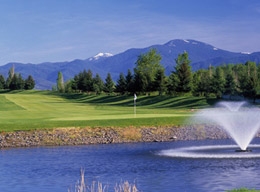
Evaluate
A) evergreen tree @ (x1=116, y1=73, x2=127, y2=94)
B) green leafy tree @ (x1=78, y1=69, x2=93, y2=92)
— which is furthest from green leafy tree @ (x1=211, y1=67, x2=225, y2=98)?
green leafy tree @ (x1=78, y1=69, x2=93, y2=92)

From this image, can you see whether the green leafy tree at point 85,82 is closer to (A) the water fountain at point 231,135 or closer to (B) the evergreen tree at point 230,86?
(B) the evergreen tree at point 230,86

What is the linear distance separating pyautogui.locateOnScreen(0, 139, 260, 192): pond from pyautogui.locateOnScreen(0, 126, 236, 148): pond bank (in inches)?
92.0

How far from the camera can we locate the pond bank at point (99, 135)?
41469mm

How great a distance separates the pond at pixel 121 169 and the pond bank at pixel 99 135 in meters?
2.34

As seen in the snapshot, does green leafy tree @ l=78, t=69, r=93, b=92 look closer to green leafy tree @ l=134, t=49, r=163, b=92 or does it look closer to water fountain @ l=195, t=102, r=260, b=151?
green leafy tree @ l=134, t=49, r=163, b=92

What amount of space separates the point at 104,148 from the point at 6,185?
1497cm

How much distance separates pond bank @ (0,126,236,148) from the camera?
41.5 m

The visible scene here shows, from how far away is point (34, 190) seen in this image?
22.9 m

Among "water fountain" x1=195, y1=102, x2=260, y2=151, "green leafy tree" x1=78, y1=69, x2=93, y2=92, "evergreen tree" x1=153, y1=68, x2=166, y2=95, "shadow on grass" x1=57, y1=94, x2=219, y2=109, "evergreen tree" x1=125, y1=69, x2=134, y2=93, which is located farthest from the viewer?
"green leafy tree" x1=78, y1=69, x2=93, y2=92

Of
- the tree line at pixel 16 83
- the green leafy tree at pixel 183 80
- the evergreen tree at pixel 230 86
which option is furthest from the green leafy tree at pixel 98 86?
the evergreen tree at pixel 230 86

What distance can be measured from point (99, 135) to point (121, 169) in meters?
14.8

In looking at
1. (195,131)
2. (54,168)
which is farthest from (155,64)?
(54,168)

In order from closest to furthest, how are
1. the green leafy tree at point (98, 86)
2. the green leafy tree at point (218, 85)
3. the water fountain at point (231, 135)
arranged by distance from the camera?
the water fountain at point (231, 135) → the green leafy tree at point (218, 85) → the green leafy tree at point (98, 86)

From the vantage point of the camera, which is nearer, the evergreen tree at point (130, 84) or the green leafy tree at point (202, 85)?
the green leafy tree at point (202, 85)
